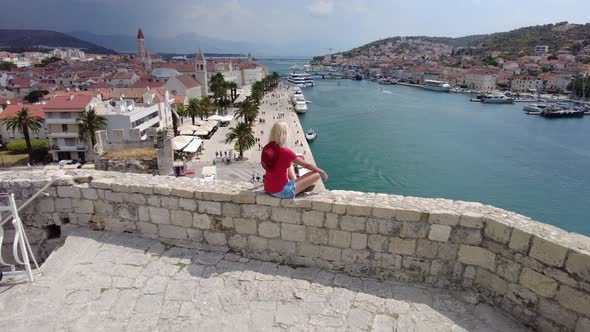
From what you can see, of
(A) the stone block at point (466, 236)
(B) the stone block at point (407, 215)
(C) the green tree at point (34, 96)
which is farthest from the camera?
(C) the green tree at point (34, 96)

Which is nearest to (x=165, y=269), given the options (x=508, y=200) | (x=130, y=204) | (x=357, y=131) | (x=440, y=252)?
(x=130, y=204)

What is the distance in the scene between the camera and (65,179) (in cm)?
521

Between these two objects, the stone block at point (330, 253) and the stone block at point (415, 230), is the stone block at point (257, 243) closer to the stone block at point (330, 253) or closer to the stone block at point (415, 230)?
the stone block at point (330, 253)

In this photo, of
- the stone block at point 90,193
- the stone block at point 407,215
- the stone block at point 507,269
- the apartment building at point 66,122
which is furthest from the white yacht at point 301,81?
the stone block at point 507,269

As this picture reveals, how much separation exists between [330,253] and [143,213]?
108 inches

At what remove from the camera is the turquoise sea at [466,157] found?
31.6m

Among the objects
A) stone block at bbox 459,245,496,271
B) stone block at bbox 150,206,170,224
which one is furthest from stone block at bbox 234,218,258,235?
stone block at bbox 459,245,496,271

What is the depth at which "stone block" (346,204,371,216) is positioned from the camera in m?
4.24

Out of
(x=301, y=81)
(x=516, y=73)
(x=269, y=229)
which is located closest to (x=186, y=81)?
(x=301, y=81)

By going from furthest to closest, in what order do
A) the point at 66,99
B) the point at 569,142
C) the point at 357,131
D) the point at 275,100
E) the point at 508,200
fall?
the point at 275,100, the point at 357,131, the point at 569,142, the point at 66,99, the point at 508,200

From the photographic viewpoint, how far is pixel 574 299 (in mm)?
3363

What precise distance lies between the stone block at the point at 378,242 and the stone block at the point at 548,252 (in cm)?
149

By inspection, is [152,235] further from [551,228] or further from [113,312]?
[551,228]

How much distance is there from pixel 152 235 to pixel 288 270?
2.11 metres
